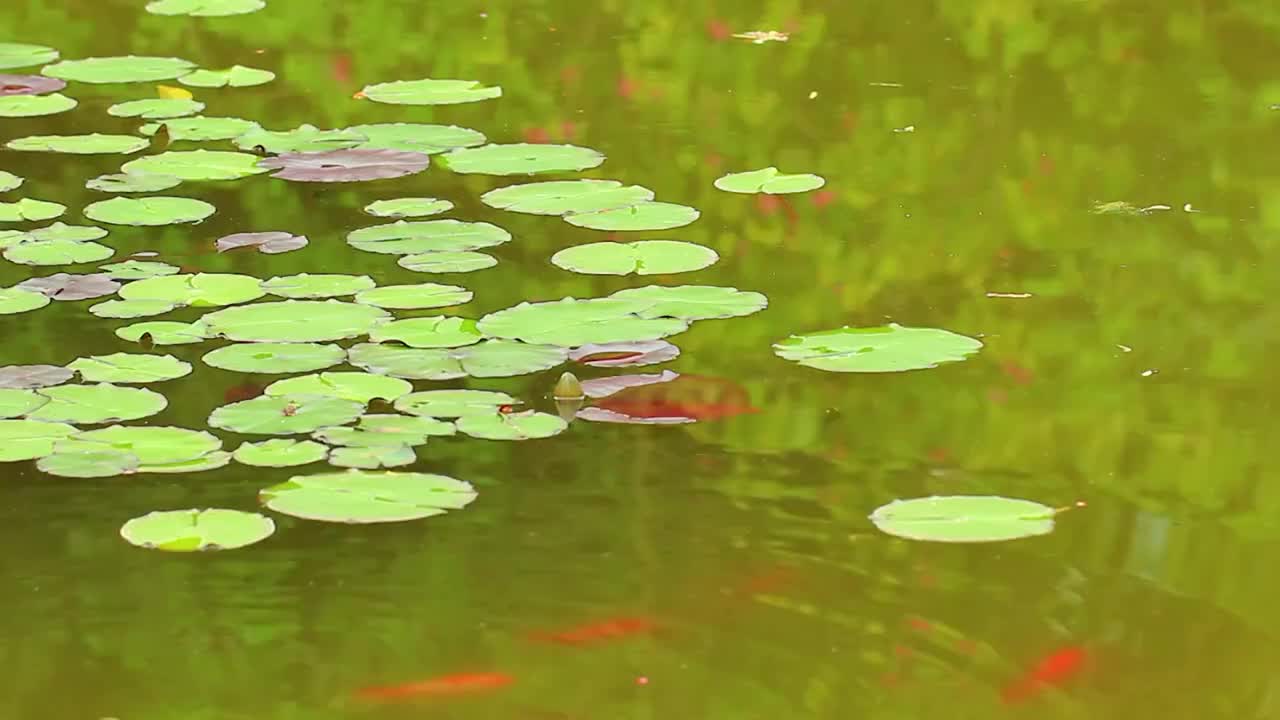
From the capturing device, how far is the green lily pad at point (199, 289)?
285cm

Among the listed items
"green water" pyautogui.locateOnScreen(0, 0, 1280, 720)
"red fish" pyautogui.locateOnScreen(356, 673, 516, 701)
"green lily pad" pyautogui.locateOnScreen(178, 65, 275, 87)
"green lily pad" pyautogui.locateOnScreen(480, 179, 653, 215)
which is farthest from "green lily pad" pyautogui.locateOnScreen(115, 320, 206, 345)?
"green lily pad" pyautogui.locateOnScreen(178, 65, 275, 87)

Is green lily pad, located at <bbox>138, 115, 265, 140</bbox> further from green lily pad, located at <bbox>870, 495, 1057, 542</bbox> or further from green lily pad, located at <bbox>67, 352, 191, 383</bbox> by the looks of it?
green lily pad, located at <bbox>870, 495, 1057, 542</bbox>

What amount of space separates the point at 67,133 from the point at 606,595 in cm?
225

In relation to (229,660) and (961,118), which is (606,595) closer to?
(229,660)

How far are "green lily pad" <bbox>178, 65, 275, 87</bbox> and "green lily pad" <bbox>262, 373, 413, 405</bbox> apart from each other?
1.82m

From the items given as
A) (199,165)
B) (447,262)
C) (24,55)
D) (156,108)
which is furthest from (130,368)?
(24,55)

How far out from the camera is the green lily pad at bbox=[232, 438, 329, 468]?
2.29m

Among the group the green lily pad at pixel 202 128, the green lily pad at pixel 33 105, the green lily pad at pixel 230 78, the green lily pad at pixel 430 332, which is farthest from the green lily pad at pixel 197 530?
the green lily pad at pixel 230 78

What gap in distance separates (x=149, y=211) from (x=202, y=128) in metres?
0.56

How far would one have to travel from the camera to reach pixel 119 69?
4305 mm

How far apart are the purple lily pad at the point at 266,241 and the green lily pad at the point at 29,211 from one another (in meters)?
0.34

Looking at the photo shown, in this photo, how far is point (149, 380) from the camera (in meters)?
2.54

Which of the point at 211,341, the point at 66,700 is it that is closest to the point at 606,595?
the point at 66,700

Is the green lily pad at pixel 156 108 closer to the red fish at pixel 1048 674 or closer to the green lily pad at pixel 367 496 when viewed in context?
the green lily pad at pixel 367 496
